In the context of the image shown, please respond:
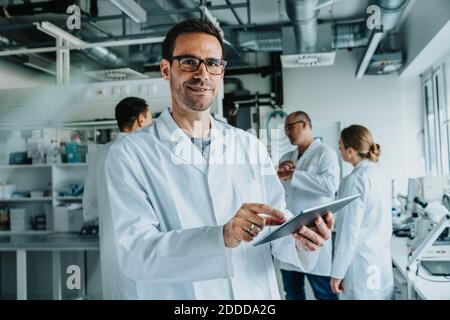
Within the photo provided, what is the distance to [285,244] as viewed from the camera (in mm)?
887

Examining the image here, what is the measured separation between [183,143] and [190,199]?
0.12 metres

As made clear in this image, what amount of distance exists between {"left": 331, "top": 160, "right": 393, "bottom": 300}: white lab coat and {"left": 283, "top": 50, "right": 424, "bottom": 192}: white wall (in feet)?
0.56

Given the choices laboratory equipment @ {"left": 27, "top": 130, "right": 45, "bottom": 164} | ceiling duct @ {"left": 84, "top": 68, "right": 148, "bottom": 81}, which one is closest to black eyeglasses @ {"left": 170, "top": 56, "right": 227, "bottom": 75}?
laboratory equipment @ {"left": 27, "top": 130, "right": 45, "bottom": 164}

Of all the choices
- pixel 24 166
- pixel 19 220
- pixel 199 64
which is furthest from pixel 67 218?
pixel 199 64

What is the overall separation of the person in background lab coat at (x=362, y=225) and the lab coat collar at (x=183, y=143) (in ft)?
2.06

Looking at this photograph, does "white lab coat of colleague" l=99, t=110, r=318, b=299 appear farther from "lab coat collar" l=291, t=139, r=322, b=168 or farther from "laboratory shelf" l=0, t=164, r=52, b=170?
"laboratory shelf" l=0, t=164, r=52, b=170

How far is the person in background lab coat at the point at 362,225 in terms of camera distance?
144 centimetres

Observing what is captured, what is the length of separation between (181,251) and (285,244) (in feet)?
0.83

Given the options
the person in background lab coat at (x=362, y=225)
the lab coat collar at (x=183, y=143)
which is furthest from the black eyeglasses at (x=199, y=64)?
the person in background lab coat at (x=362, y=225)

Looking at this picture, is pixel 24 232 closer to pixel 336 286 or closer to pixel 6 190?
pixel 6 190

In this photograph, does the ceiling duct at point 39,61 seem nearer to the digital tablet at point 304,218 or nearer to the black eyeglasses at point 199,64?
the black eyeglasses at point 199,64

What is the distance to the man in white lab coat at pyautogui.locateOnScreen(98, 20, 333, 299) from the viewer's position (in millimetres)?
745
